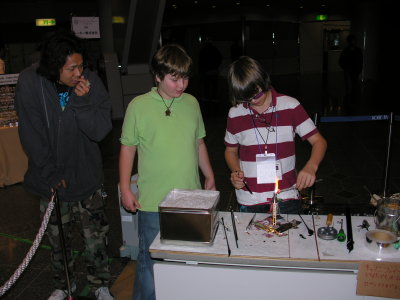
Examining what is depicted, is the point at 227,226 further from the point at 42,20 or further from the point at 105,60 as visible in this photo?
the point at 42,20

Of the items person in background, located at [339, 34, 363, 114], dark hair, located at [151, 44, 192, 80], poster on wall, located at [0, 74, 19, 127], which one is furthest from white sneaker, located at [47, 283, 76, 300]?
person in background, located at [339, 34, 363, 114]

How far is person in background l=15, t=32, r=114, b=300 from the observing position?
2045 mm

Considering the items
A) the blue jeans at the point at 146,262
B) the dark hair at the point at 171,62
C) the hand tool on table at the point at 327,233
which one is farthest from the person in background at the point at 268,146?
the blue jeans at the point at 146,262

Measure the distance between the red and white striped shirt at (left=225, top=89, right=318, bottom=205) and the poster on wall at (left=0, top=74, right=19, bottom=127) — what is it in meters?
3.68

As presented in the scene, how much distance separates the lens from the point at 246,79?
1851 millimetres

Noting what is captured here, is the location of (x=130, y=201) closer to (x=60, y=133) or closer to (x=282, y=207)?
(x=60, y=133)

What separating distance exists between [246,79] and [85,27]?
7.16 m

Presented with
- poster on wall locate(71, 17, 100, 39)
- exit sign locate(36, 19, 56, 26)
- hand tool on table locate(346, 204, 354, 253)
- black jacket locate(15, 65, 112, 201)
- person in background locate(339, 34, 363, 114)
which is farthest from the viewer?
exit sign locate(36, 19, 56, 26)

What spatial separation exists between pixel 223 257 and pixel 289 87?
41.6ft

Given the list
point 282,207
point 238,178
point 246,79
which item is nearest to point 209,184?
point 238,178

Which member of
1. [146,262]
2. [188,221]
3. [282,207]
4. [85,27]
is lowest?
[146,262]

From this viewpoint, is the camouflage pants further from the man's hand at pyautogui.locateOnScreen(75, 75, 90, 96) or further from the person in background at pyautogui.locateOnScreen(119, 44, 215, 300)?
the man's hand at pyautogui.locateOnScreen(75, 75, 90, 96)

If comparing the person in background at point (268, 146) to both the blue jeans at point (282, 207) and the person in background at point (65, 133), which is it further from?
the person in background at point (65, 133)

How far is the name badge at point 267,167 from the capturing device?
1987 mm
